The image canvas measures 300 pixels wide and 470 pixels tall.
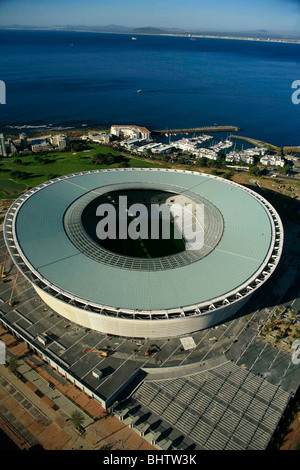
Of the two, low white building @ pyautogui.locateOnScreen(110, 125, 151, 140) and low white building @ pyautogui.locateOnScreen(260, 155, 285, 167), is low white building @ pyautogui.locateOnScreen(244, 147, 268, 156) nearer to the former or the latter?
low white building @ pyautogui.locateOnScreen(260, 155, 285, 167)

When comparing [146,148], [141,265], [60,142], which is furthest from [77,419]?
[60,142]

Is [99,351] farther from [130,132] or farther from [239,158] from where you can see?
[130,132]

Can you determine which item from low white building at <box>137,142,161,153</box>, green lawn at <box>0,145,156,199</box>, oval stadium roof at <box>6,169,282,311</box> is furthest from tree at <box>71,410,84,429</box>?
low white building at <box>137,142,161,153</box>

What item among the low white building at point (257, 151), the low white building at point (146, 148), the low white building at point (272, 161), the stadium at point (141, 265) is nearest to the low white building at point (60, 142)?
the low white building at point (146, 148)

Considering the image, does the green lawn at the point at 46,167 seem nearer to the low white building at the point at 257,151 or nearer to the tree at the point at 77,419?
the low white building at the point at 257,151

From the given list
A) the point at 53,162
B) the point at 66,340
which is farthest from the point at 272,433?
the point at 53,162

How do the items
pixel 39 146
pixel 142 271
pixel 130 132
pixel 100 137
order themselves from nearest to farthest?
pixel 142 271, pixel 39 146, pixel 100 137, pixel 130 132
